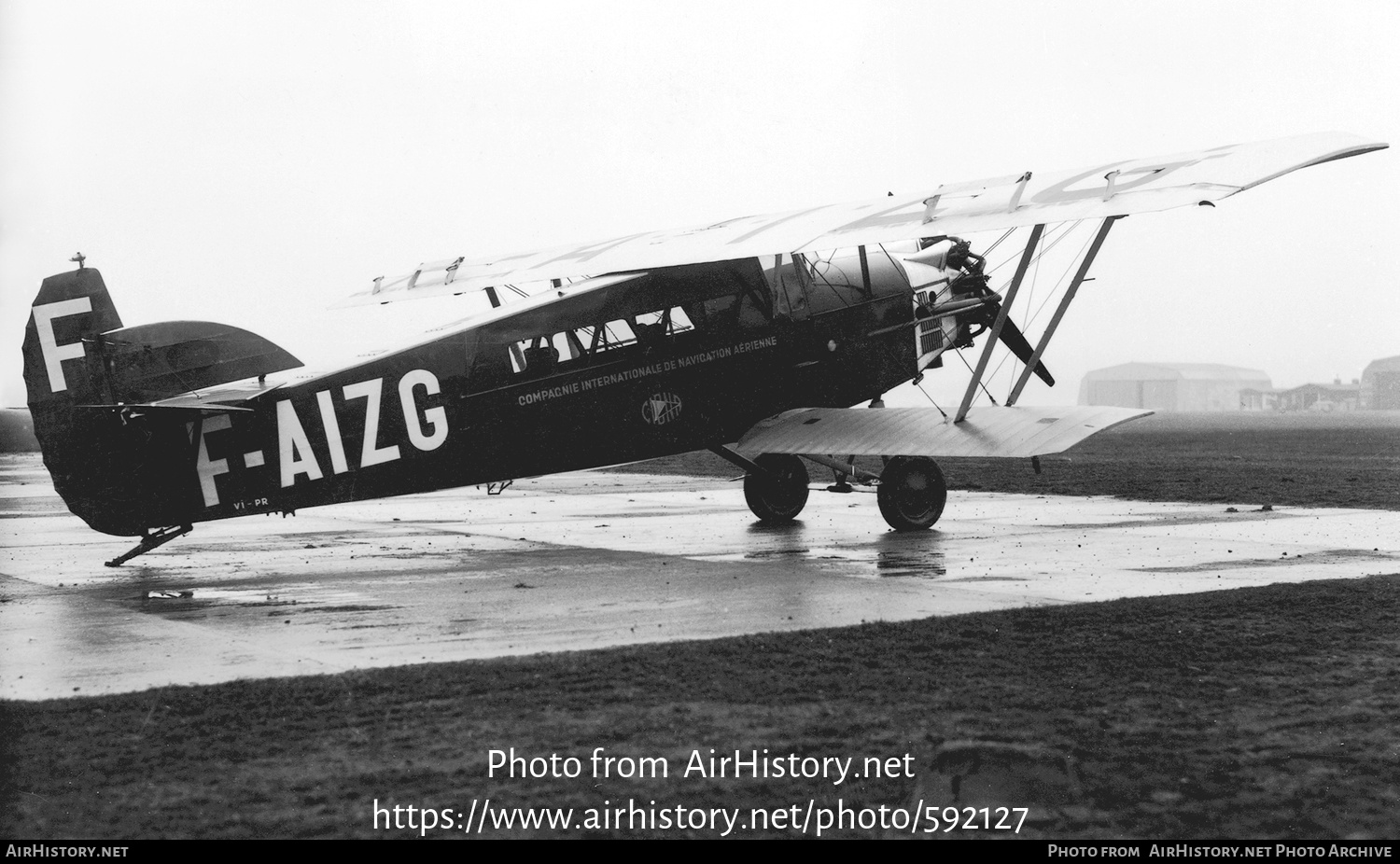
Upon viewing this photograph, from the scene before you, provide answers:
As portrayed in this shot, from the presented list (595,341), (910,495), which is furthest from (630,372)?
(910,495)

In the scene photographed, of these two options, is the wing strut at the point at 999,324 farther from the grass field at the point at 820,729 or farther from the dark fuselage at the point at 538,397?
the grass field at the point at 820,729

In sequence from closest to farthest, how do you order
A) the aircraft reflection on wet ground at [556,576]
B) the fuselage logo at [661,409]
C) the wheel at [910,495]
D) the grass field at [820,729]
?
the grass field at [820,729]
the aircraft reflection on wet ground at [556,576]
the fuselage logo at [661,409]
the wheel at [910,495]

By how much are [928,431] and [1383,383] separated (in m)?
195

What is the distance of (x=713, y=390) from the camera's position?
1448 centimetres

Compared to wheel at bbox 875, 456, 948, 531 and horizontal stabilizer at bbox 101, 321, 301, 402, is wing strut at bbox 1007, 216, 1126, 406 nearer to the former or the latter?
wheel at bbox 875, 456, 948, 531

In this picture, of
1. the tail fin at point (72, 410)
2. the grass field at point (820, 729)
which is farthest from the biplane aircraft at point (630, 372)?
the grass field at point (820, 729)

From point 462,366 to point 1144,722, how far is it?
8.27 meters

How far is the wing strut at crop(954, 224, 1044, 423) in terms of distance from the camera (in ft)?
39.9

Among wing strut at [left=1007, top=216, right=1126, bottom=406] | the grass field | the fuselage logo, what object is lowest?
the grass field

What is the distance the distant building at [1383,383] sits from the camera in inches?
7224

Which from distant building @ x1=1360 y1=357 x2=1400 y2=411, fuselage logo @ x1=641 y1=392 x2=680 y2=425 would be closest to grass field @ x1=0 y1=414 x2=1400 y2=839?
fuselage logo @ x1=641 y1=392 x2=680 y2=425

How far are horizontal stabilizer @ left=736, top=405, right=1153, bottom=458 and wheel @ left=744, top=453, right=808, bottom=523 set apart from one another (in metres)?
1.33

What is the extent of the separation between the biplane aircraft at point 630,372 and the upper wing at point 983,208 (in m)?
0.04

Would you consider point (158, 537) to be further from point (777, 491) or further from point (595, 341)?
point (777, 491)
